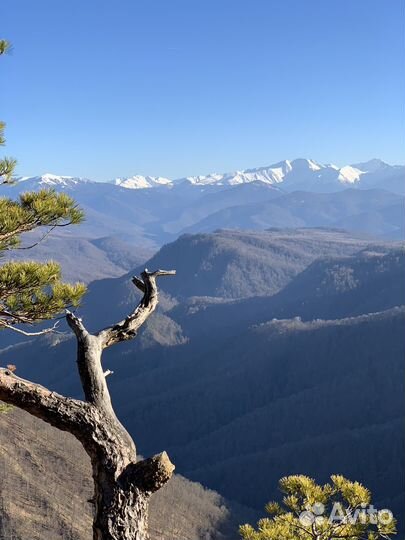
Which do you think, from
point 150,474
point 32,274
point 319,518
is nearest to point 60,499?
point 319,518

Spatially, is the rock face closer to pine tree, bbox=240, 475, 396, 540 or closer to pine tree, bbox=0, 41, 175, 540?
pine tree, bbox=240, 475, 396, 540

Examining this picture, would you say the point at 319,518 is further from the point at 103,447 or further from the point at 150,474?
the point at 103,447

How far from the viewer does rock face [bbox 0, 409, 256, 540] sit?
103281mm

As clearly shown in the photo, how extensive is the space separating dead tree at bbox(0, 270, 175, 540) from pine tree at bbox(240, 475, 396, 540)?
4.50 m

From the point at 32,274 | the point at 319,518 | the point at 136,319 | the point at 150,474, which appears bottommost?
the point at 319,518

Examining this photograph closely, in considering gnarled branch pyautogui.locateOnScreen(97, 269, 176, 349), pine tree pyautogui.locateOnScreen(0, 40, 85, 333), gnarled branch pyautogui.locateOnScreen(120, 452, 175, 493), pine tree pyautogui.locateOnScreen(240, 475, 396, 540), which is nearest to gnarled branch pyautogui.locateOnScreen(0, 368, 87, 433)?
gnarled branch pyautogui.locateOnScreen(120, 452, 175, 493)

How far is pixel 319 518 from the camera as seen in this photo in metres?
11.3

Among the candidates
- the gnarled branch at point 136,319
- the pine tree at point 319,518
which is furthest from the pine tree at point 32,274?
the pine tree at point 319,518

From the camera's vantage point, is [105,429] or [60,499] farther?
[60,499]

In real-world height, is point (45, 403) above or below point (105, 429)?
above

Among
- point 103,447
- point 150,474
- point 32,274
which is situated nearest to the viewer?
point 150,474

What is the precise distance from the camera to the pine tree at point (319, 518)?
1082 cm

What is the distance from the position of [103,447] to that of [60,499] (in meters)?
122

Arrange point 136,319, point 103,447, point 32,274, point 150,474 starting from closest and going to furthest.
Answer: point 150,474 → point 103,447 → point 136,319 → point 32,274
